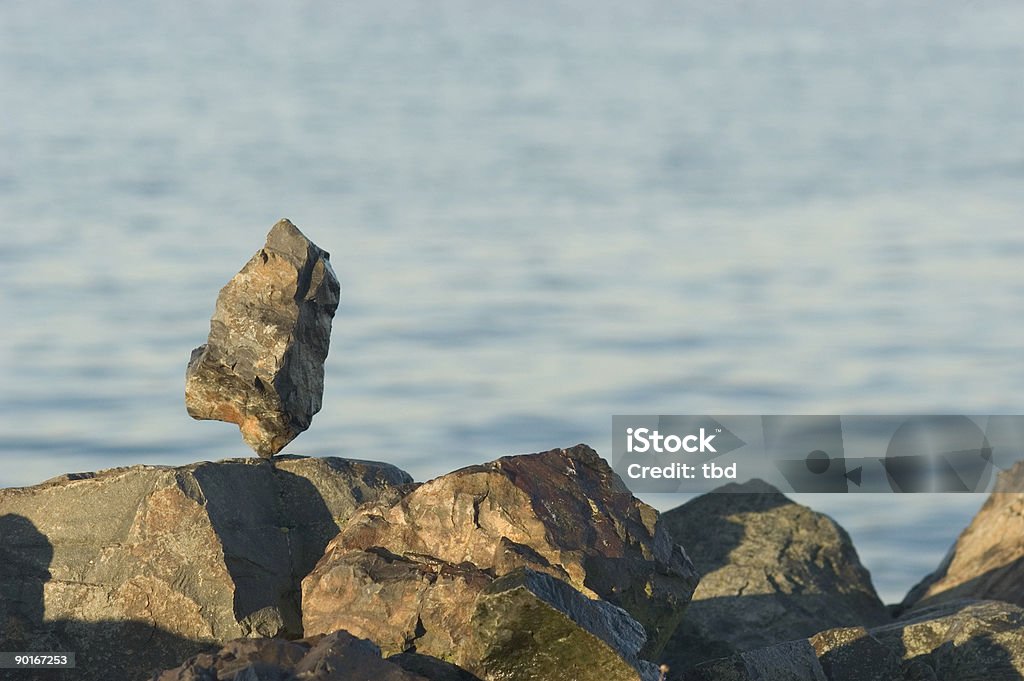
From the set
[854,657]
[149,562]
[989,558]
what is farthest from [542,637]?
[989,558]

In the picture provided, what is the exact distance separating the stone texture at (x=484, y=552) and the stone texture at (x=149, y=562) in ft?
1.50

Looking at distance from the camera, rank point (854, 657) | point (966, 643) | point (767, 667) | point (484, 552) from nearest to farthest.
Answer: point (484, 552) < point (767, 667) < point (854, 657) < point (966, 643)

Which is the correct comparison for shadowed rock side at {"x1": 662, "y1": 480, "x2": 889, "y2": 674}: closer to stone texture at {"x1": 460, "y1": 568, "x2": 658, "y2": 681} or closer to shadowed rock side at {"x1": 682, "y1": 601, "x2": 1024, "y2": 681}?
shadowed rock side at {"x1": 682, "y1": 601, "x2": 1024, "y2": 681}

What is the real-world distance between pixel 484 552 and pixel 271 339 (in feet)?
6.60

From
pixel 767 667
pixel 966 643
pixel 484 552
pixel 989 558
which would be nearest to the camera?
pixel 484 552

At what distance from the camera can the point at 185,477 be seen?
38.1 feet

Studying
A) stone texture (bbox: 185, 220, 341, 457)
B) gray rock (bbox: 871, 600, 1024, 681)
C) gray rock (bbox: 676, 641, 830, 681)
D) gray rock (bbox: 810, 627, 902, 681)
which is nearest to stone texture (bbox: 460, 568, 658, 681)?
gray rock (bbox: 676, 641, 830, 681)

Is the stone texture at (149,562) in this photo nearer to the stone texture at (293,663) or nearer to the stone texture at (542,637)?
the stone texture at (293,663)

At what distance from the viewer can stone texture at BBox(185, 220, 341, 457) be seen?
1217 cm

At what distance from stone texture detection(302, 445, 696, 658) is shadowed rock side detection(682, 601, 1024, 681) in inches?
27.1

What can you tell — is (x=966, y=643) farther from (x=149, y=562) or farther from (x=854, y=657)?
(x=149, y=562)

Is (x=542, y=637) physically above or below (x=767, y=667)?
above

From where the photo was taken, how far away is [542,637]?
985 cm

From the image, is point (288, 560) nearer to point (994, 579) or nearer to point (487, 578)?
point (487, 578)
